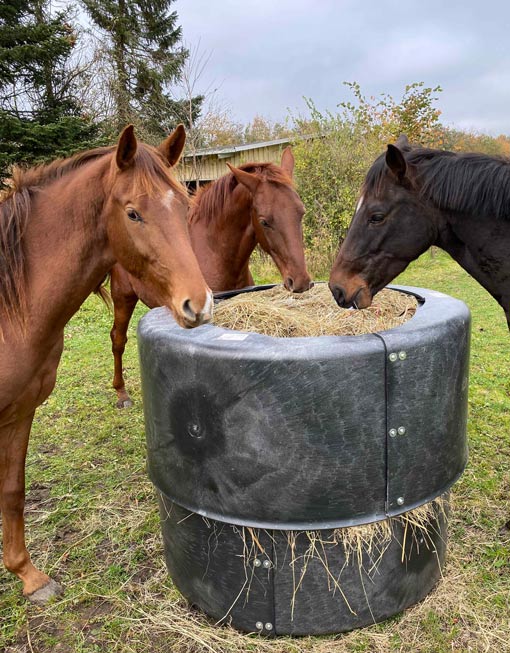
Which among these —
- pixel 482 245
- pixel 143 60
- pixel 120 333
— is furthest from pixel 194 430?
pixel 143 60

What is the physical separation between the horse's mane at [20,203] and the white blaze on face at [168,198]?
0.04 metres

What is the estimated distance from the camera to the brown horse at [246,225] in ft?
10.6

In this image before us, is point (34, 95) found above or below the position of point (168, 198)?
above

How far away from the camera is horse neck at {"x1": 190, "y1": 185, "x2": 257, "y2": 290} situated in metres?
3.55

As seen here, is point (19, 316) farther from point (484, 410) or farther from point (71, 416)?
point (484, 410)

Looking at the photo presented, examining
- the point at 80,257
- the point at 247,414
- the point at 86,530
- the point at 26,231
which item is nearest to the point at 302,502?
the point at 247,414

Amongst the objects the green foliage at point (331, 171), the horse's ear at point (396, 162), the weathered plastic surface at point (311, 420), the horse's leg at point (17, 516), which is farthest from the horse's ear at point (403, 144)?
the green foliage at point (331, 171)

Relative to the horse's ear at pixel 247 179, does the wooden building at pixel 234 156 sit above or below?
above

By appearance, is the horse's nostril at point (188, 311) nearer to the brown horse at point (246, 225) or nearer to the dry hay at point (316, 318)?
the dry hay at point (316, 318)

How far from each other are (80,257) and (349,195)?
9773 millimetres

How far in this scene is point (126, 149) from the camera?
1.66 meters

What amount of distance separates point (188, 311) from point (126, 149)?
0.66 meters

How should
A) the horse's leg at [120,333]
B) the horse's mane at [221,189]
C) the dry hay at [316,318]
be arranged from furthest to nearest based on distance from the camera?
the horse's leg at [120,333] → the horse's mane at [221,189] → the dry hay at [316,318]

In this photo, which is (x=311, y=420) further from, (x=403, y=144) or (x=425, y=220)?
(x=403, y=144)
